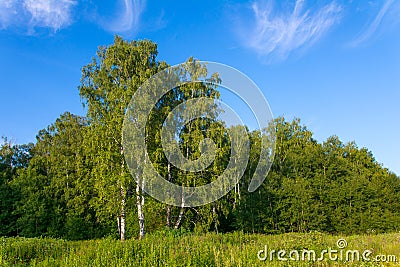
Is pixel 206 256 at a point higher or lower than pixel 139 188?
lower

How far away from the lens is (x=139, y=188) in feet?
63.0

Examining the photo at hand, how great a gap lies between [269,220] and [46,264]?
2421cm

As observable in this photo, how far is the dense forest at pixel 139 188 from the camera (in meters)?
19.4

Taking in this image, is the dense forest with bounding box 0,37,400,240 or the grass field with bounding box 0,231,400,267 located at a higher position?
the dense forest with bounding box 0,37,400,240

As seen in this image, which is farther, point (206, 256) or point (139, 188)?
point (139, 188)

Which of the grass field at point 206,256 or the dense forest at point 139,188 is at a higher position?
the dense forest at point 139,188

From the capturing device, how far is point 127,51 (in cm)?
2094

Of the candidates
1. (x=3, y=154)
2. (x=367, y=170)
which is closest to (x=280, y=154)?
(x=367, y=170)

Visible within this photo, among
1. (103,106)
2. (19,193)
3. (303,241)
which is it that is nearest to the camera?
(303,241)

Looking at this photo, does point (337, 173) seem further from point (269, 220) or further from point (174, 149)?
point (174, 149)

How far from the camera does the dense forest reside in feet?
63.7

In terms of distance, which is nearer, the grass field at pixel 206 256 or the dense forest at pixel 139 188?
the grass field at pixel 206 256

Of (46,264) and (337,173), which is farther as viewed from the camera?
(337,173)

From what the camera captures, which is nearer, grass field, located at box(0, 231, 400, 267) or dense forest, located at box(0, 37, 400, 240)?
grass field, located at box(0, 231, 400, 267)
